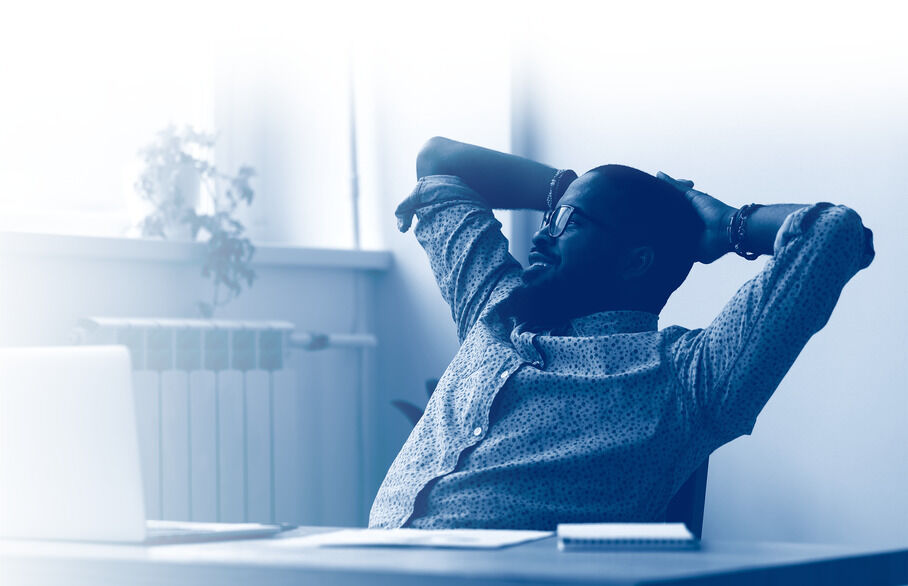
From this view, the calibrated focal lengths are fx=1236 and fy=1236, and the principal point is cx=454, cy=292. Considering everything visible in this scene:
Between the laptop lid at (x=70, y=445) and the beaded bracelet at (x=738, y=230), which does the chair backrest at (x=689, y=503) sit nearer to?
the beaded bracelet at (x=738, y=230)

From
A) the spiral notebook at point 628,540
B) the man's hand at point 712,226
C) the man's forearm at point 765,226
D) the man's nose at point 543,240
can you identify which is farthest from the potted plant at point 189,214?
the spiral notebook at point 628,540

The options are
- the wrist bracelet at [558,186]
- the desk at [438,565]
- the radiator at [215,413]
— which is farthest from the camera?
the radiator at [215,413]

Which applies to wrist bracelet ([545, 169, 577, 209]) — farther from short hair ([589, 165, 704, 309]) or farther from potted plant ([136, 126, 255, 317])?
potted plant ([136, 126, 255, 317])

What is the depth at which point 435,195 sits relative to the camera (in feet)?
6.82

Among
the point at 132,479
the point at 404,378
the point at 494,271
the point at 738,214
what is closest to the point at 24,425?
the point at 132,479

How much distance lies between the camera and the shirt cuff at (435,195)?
2.08 m

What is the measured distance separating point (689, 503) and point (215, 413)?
1.45 metres

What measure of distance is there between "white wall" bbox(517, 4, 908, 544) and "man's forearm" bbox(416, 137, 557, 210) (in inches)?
23.2

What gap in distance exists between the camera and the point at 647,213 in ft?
6.09

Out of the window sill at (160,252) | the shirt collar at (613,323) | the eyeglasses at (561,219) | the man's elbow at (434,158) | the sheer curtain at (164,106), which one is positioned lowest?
the shirt collar at (613,323)

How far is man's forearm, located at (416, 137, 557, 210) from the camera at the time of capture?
219 centimetres

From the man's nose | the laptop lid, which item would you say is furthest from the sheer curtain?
the laptop lid

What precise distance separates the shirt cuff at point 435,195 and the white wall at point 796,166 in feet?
2.41

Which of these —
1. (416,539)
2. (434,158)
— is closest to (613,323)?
(434,158)
